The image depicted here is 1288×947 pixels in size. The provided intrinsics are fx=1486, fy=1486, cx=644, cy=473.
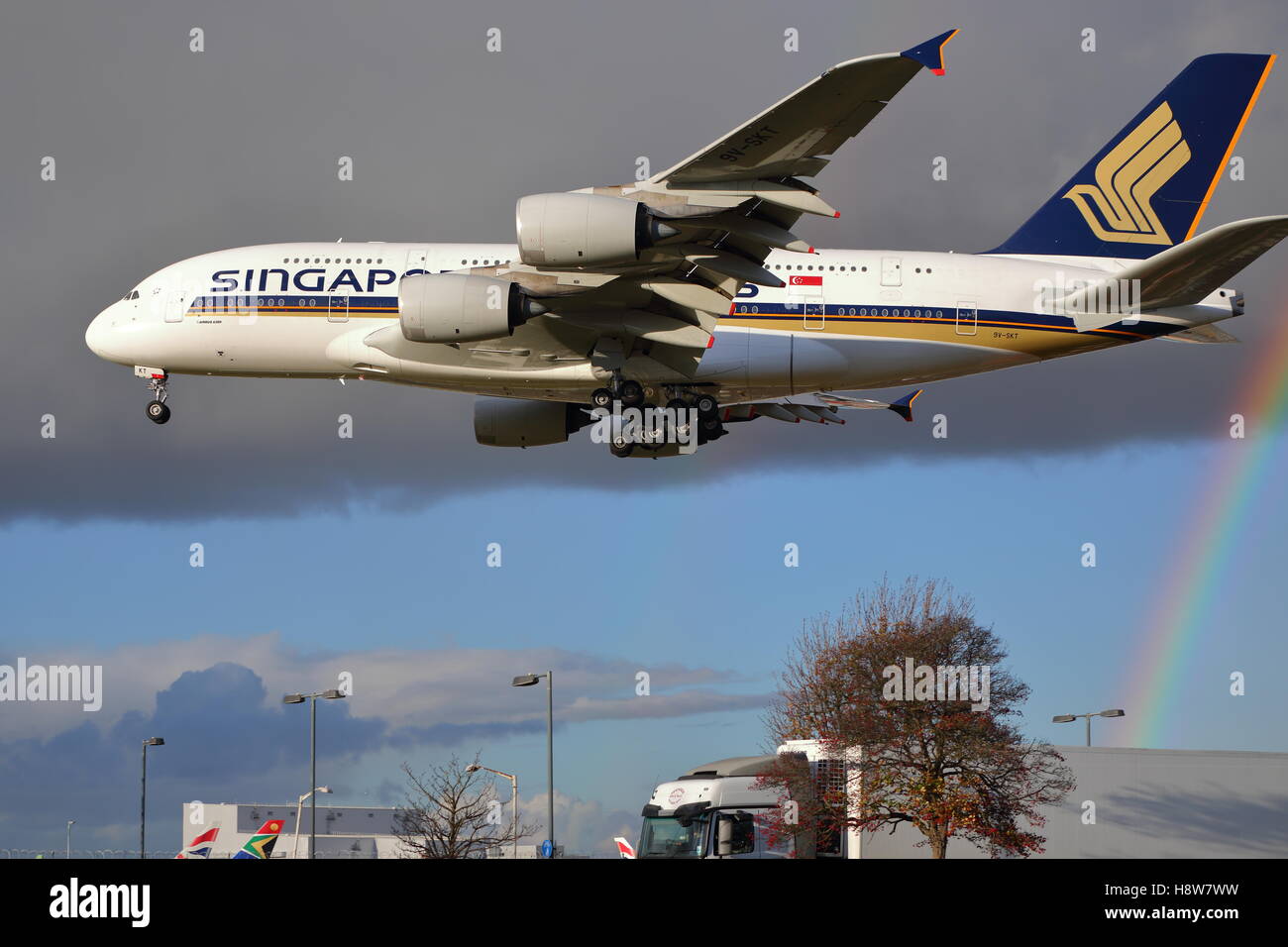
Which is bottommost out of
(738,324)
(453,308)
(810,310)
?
(453,308)

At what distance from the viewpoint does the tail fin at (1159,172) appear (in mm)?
46750

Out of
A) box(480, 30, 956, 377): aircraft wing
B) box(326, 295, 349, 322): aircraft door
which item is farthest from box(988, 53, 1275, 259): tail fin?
box(326, 295, 349, 322): aircraft door

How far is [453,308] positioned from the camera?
35.7 metres

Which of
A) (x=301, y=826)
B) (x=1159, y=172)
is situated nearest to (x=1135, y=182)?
(x=1159, y=172)

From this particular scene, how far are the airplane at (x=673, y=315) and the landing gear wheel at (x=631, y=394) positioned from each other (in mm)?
63

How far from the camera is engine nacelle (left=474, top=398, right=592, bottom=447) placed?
149 ft

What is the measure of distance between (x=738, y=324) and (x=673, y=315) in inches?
102

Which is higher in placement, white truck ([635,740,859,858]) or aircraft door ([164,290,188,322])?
aircraft door ([164,290,188,322])

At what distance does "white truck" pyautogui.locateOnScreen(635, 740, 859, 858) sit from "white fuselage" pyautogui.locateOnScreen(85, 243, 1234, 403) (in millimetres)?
11946

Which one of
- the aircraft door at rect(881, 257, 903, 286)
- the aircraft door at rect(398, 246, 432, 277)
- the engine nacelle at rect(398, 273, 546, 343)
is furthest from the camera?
the aircraft door at rect(881, 257, 903, 286)

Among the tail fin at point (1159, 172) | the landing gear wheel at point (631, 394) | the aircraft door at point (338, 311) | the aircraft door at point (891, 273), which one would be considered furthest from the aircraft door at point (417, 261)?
the tail fin at point (1159, 172)

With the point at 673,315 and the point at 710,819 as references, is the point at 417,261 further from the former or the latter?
the point at 710,819

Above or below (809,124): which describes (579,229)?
below

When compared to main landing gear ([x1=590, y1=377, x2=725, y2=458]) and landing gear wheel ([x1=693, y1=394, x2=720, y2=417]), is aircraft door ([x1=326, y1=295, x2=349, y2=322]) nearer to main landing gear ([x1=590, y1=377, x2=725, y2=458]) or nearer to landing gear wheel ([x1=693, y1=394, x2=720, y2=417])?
main landing gear ([x1=590, y1=377, x2=725, y2=458])
